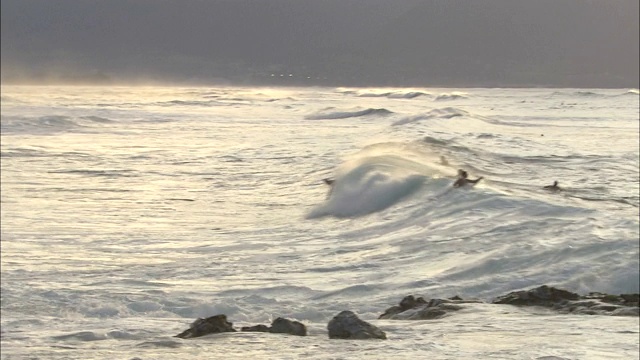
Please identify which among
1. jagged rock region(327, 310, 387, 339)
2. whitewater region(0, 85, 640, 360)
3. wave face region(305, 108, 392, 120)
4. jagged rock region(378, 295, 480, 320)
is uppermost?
wave face region(305, 108, 392, 120)

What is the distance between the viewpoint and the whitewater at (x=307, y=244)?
715 centimetres

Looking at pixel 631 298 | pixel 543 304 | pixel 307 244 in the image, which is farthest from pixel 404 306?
pixel 307 244

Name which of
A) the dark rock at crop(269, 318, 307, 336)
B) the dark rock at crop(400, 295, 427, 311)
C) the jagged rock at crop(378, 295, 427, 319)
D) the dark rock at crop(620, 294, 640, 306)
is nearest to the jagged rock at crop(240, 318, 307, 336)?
the dark rock at crop(269, 318, 307, 336)

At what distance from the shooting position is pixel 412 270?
1120cm

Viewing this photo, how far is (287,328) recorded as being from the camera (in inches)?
289

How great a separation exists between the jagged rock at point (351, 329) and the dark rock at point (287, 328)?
0.31 metres

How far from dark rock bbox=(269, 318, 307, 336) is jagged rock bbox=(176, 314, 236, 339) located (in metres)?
0.35

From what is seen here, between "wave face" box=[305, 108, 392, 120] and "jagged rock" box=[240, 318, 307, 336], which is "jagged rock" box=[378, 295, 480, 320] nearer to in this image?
"jagged rock" box=[240, 318, 307, 336]

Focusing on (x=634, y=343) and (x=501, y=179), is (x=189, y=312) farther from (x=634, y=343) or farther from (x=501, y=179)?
(x=501, y=179)

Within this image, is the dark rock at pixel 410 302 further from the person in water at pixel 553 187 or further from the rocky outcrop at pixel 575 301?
the person in water at pixel 553 187

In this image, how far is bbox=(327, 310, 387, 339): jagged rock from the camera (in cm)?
698

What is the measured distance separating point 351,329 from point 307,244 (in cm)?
617

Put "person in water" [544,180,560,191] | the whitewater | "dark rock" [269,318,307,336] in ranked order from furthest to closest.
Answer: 1. "person in water" [544,180,560,191]
2. "dark rock" [269,318,307,336]
3. the whitewater

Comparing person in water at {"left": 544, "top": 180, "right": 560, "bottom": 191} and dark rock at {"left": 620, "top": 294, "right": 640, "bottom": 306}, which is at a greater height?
person in water at {"left": 544, "top": 180, "right": 560, "bottom": 191}
